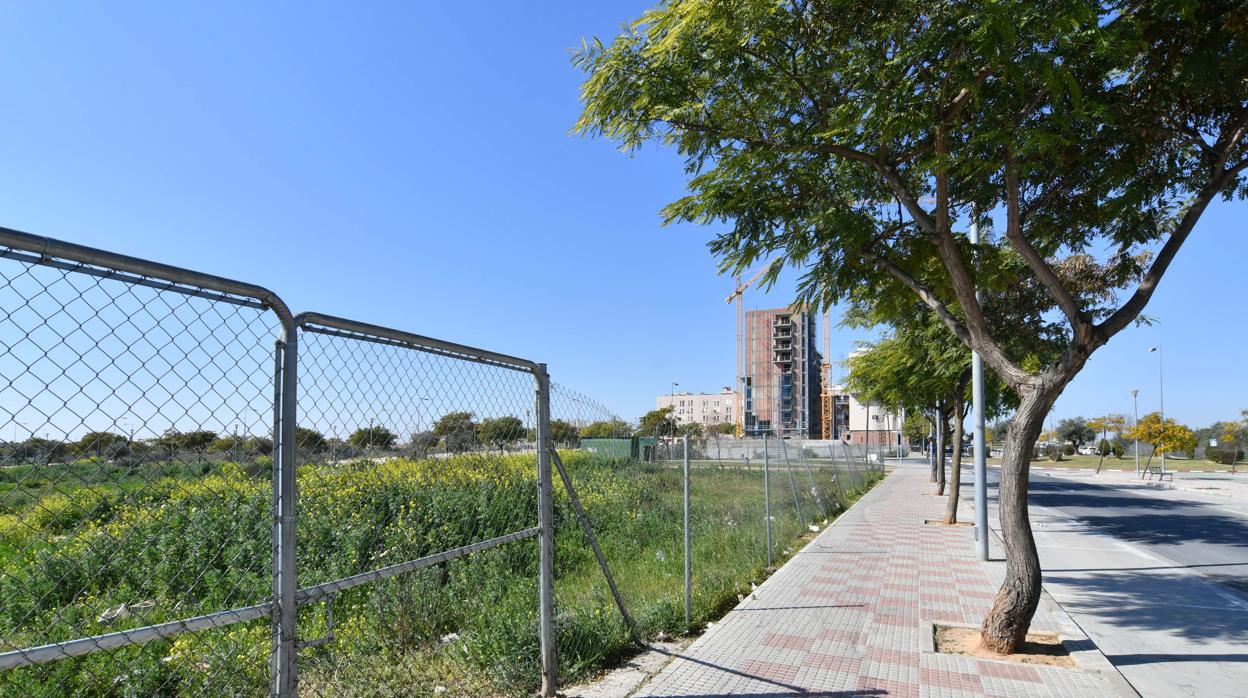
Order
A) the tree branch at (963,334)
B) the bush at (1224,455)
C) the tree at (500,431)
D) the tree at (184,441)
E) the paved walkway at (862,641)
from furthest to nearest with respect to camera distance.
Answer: the bush at (1224,455), the tree branch at (963,334), the paved walkway at (862,641), the tree at (500,431), the tree at (184,441)

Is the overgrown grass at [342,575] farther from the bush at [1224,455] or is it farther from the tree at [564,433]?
the bush at [1224,455]

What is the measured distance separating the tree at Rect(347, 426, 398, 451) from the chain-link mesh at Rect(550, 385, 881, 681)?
209cm

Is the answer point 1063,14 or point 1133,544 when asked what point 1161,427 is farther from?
point 1063,14

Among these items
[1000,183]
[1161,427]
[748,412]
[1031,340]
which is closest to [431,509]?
[1000,183]

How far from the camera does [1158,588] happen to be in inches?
347

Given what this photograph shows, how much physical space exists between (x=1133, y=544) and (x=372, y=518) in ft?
43.5

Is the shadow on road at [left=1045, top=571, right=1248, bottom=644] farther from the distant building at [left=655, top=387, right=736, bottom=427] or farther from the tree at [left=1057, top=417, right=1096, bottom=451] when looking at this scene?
the distant building at [left=655, top=387, right=736, bottom=427]

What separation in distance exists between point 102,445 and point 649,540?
7.86 metres

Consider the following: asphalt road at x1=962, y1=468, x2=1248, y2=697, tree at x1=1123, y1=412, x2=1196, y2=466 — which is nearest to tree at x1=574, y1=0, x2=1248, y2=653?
asphalt road at x1=962, y1=468, x2=1248, y2=697

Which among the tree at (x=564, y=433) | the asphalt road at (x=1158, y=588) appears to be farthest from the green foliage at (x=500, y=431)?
the asphalt road at (x=1158, y=588)

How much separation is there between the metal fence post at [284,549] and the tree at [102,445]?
19.7 inches

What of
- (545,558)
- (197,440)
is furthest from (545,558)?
(197,440)

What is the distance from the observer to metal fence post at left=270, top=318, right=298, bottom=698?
8.75 ft

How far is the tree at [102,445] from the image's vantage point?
2115mm
